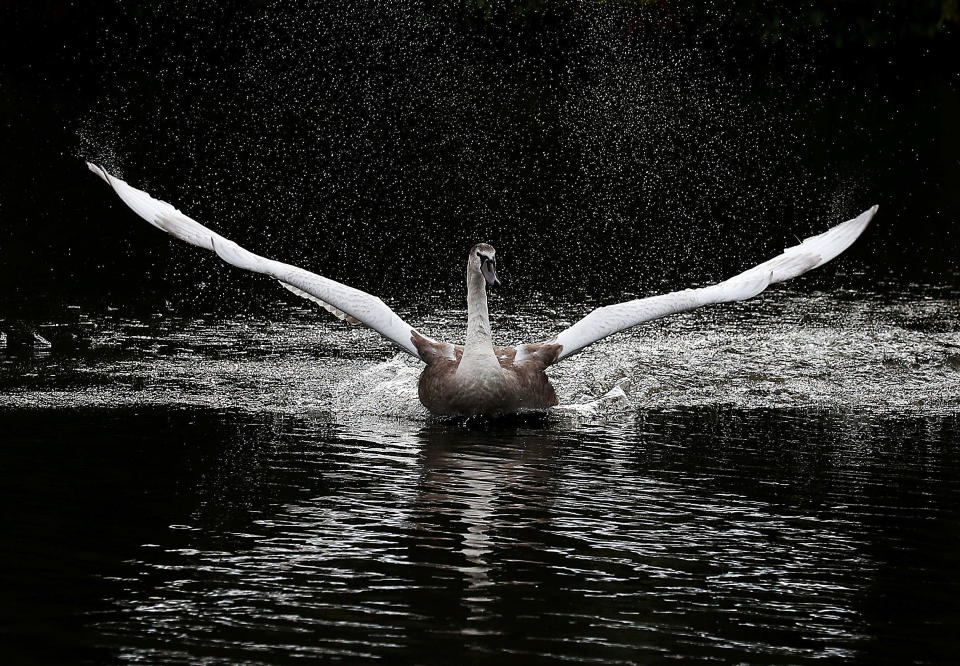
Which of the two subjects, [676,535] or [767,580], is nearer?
[767,580]

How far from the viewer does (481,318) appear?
509 inches

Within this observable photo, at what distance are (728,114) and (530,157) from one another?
10.5 m

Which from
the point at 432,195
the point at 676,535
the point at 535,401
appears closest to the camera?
the point at 676,535

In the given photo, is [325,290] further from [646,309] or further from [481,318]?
[646,309]

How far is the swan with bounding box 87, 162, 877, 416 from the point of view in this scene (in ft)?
41.3

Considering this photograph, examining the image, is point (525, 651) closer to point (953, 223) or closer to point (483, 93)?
point (953, 223)

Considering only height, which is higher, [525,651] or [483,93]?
[483,93]

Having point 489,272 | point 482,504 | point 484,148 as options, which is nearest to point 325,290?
point 489,272

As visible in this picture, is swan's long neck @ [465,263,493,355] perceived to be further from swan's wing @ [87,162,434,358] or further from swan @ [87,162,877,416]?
swan's wing @ [87,162,434,358]

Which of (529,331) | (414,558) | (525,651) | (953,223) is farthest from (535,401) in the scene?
(953,223)

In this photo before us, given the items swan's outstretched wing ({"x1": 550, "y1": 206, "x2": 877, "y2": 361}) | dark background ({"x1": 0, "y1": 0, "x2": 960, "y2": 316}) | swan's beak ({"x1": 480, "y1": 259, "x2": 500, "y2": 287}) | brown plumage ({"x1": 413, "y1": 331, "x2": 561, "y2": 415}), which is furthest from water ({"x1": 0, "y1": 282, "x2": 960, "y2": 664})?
dark background ({"x1": 0, "y1": 0, "x2": 960, "y2": 316})

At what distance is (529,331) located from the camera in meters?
16.2

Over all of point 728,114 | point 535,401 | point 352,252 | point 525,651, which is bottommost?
point 525,651

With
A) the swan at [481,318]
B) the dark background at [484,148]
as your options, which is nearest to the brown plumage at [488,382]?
the swan at [481,318]
